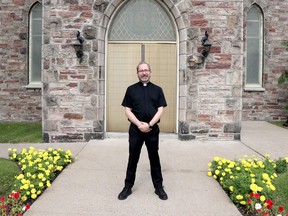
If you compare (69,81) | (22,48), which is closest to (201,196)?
(69,81)

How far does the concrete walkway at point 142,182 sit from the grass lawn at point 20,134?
54 centimetres

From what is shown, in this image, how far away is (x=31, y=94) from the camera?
10.2 m

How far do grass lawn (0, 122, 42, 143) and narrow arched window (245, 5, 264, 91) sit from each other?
7.87 m

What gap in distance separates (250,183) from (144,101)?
177 cm

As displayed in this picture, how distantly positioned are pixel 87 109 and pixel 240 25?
173 inches

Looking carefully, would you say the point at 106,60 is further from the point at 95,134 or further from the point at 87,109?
the point at 95,134

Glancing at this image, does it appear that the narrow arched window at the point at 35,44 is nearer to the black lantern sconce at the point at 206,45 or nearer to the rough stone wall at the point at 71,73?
the rough stone wall at the point at 71,73

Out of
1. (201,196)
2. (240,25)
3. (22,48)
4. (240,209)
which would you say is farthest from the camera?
(22,48)

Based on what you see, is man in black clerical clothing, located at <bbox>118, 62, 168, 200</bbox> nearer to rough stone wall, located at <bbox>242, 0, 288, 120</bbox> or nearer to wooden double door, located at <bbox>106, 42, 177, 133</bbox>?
wooden double door, located at <bbox>106, 42, 177, 133</bbox>

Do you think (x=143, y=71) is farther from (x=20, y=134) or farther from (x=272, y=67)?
(x=272, y=67)

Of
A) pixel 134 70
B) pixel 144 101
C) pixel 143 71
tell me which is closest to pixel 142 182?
pixel 144 101

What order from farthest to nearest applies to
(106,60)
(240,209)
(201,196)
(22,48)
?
(22,48), (106,60), (201,196), (240,209)

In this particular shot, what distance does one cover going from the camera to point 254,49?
34.8 ft

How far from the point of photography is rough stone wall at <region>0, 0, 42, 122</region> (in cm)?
1001
